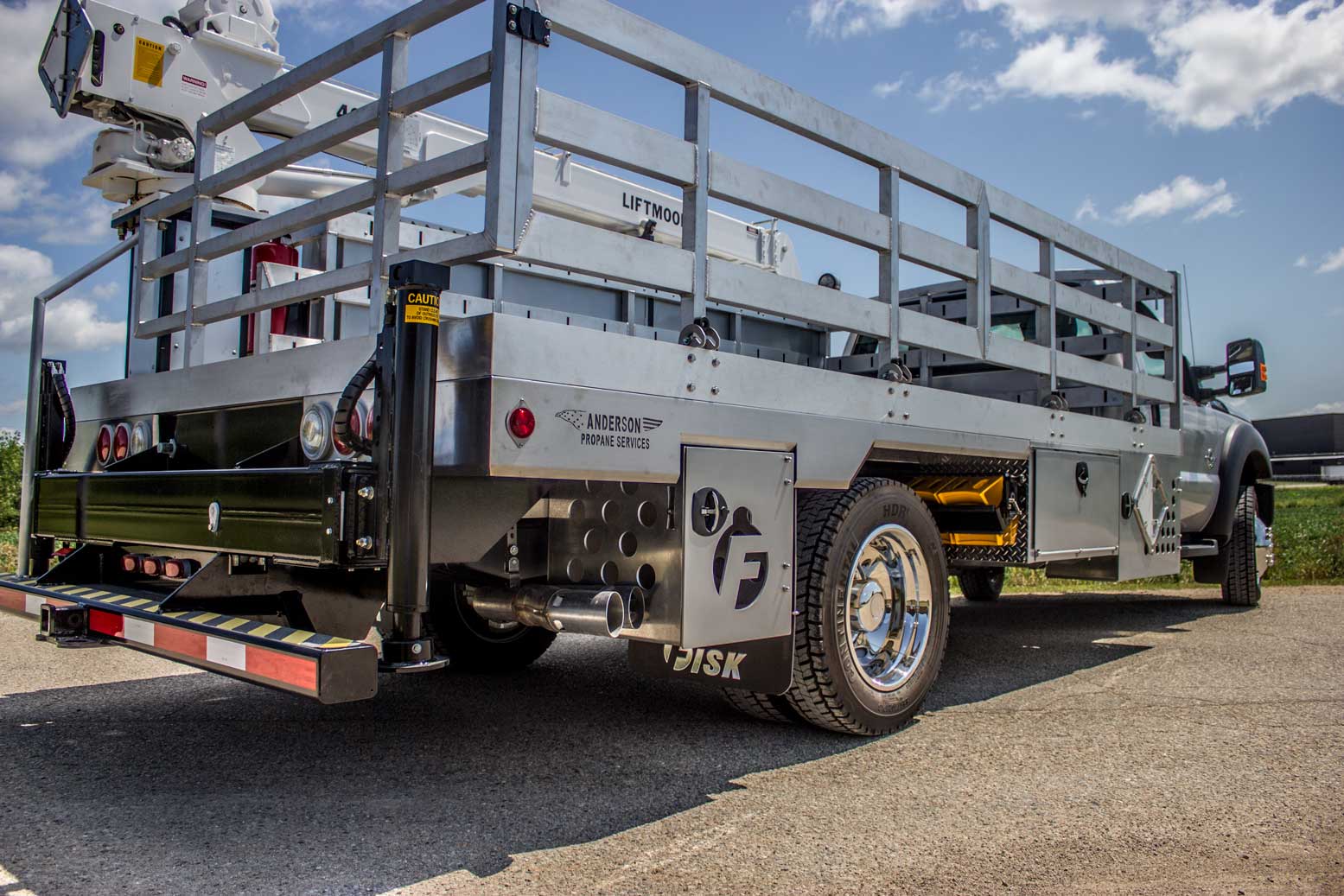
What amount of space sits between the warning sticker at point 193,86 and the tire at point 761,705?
4563mm

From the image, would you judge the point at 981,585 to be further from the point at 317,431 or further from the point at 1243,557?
the point at 317,431

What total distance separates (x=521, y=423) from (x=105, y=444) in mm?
2593

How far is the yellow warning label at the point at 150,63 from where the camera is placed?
580 centimetres

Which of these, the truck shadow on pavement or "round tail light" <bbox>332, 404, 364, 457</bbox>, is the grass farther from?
"round tail light" <bbox>332, 404, 364, 457</bbox>

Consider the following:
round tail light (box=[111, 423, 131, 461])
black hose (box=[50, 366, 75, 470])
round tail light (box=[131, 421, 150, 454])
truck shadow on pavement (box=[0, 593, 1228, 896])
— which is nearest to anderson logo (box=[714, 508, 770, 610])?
truck shadow on pavement (box=[0, 593, 1228, 896])

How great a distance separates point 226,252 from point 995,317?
5092mm

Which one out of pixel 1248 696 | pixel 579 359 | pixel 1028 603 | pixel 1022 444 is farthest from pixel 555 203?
pixel 1028 603

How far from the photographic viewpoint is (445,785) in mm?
3566

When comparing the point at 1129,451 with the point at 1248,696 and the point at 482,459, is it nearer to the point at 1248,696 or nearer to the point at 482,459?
the point at 1248,696

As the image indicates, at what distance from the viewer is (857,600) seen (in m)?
4.11

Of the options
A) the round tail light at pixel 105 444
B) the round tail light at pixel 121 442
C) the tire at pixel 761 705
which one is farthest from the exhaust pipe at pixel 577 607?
the round tail light at pixel 105 444

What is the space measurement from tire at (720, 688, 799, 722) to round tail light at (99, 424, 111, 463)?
2.74m

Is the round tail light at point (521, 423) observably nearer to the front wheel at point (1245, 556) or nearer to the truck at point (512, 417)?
the truck at point (512, 417)

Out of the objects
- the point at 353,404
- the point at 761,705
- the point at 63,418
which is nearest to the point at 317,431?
the point at 353,404
